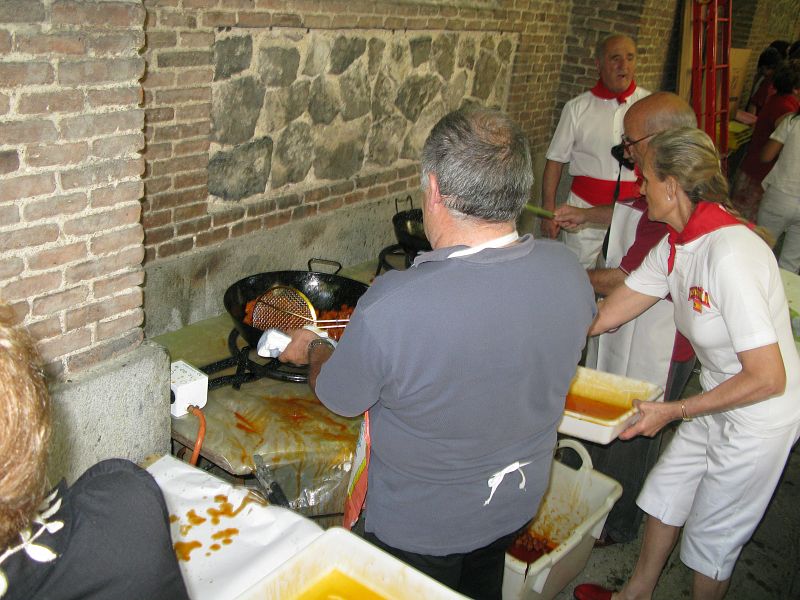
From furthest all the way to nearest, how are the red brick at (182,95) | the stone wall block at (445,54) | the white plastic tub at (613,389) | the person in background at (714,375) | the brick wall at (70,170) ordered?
the stone wall block at (445,54) < the red brick at (182,95) < the white plastic tub at (613,389) < the person in background at (714,375) < the brick wall at (70,170)

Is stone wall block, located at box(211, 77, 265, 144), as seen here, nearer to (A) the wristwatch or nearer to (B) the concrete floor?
(A) the wristwatch

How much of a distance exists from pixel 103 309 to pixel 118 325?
101mm

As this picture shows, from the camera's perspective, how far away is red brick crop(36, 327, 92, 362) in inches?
96.0

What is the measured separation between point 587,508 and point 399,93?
10.4 ft

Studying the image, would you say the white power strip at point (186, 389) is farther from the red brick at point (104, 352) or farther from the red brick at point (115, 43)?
the red brick at point (115, 43)

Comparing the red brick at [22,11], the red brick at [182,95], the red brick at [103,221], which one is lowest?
the red brick at [103,221]

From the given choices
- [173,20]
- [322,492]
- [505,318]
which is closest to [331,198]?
[173,20]

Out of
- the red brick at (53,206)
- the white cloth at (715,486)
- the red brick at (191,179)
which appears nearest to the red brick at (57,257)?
Result: the red brick at (53,206)

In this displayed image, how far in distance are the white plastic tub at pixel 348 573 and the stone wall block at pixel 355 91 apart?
346 centimetres

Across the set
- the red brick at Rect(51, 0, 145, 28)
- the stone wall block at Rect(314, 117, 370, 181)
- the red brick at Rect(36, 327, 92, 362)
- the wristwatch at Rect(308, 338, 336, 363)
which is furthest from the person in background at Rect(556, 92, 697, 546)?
the red brick at Rect(36, 327, 92, 362)

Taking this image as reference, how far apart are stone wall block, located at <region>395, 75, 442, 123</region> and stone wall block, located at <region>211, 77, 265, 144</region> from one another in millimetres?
1464

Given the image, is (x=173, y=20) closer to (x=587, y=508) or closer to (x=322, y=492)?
(x=322, y=492)

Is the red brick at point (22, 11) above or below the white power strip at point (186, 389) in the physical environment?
above

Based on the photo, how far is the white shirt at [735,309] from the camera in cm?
268
